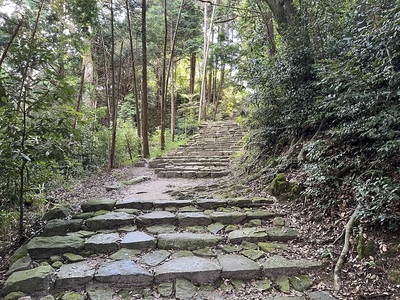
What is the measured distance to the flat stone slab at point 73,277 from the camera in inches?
90.0

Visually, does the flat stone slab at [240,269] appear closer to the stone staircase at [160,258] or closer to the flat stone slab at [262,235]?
the stone staircase at [160,258]

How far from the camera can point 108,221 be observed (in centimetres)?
328

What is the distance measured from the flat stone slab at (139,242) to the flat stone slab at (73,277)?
45cm

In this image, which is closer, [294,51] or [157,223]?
[157,223]

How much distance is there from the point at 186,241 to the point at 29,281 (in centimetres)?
148

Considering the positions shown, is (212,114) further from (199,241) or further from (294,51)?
(199,241)

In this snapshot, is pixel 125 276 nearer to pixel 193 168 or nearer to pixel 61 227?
pixel 61 227

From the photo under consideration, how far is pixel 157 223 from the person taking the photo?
3.38 metres

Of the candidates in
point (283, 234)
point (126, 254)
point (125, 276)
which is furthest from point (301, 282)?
point (126, 254)

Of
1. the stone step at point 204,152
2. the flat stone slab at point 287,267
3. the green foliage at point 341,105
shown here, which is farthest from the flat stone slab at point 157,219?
the stone step at point 204,152

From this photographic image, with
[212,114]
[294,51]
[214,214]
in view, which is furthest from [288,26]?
[212,114]

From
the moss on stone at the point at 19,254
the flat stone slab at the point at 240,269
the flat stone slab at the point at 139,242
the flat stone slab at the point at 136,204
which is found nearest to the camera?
the flat stone slab at the point at 240,269

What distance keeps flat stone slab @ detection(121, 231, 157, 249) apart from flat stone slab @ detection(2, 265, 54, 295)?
769 millimetres

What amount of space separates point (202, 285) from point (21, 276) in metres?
1.57
